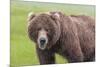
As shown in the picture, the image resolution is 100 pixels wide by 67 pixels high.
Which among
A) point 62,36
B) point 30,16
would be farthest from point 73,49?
point 30,16

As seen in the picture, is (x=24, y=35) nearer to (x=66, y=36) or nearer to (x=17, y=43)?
(x=17, y=43)

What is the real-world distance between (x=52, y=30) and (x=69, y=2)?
39cm

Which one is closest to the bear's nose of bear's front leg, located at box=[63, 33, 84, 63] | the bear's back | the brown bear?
the brown bear

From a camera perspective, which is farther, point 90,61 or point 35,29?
point 90,61

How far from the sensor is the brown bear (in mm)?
2180

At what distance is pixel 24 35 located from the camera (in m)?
2.14

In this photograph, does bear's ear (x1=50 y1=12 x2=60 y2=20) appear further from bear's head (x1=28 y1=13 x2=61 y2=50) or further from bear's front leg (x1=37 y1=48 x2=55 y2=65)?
bear's front leg (x1=37 y1=48 x2=55 y2=65)

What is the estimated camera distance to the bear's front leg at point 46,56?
7.22 feet

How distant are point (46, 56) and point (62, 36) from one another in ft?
0.93

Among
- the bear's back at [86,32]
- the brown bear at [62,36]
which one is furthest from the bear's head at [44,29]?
the bear's back at [86,32]

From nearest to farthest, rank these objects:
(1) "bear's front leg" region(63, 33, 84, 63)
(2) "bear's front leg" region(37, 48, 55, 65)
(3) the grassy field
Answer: (3) the grassy field
(2) "bear's front leg" region(37, 48, 55, 65)
(1) "bear's front leg" region(63, 33, 84, 63)
